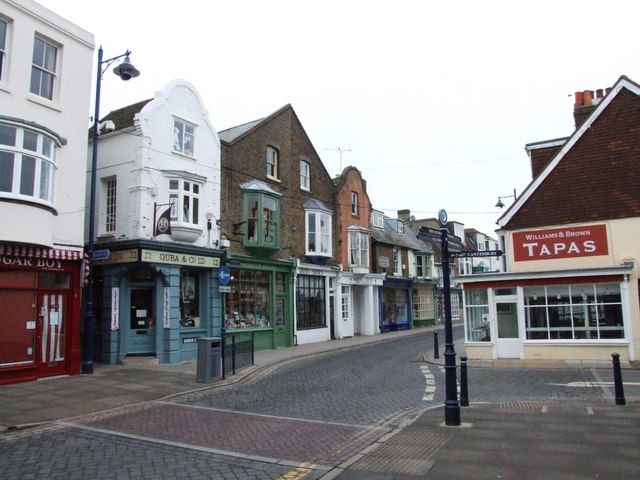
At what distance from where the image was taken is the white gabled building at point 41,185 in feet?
43.5

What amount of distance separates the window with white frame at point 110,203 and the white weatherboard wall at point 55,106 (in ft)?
9.80

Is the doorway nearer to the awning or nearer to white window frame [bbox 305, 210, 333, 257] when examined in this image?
the awning

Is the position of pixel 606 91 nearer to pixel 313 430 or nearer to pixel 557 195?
pixel 557 195

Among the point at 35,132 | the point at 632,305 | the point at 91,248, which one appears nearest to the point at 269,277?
the point at 91,248

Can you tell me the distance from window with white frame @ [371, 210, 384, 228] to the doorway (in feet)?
65.7

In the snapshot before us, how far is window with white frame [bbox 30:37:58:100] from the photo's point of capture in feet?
47.9

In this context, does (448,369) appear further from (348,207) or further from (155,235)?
(348,207)

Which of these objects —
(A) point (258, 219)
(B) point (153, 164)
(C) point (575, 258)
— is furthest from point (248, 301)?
(C) point (575, 258)

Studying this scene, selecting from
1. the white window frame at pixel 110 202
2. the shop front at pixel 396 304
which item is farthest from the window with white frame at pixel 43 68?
the shop front at pixel 396 304

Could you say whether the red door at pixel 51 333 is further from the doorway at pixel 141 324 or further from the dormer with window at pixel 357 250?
the dormer with window at pixel 357 250


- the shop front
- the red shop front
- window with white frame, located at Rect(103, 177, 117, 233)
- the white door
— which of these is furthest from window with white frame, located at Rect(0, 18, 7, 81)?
the shop front

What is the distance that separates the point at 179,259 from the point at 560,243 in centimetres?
1382

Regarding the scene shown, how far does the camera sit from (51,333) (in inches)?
576

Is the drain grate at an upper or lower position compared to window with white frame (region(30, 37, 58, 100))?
lower
